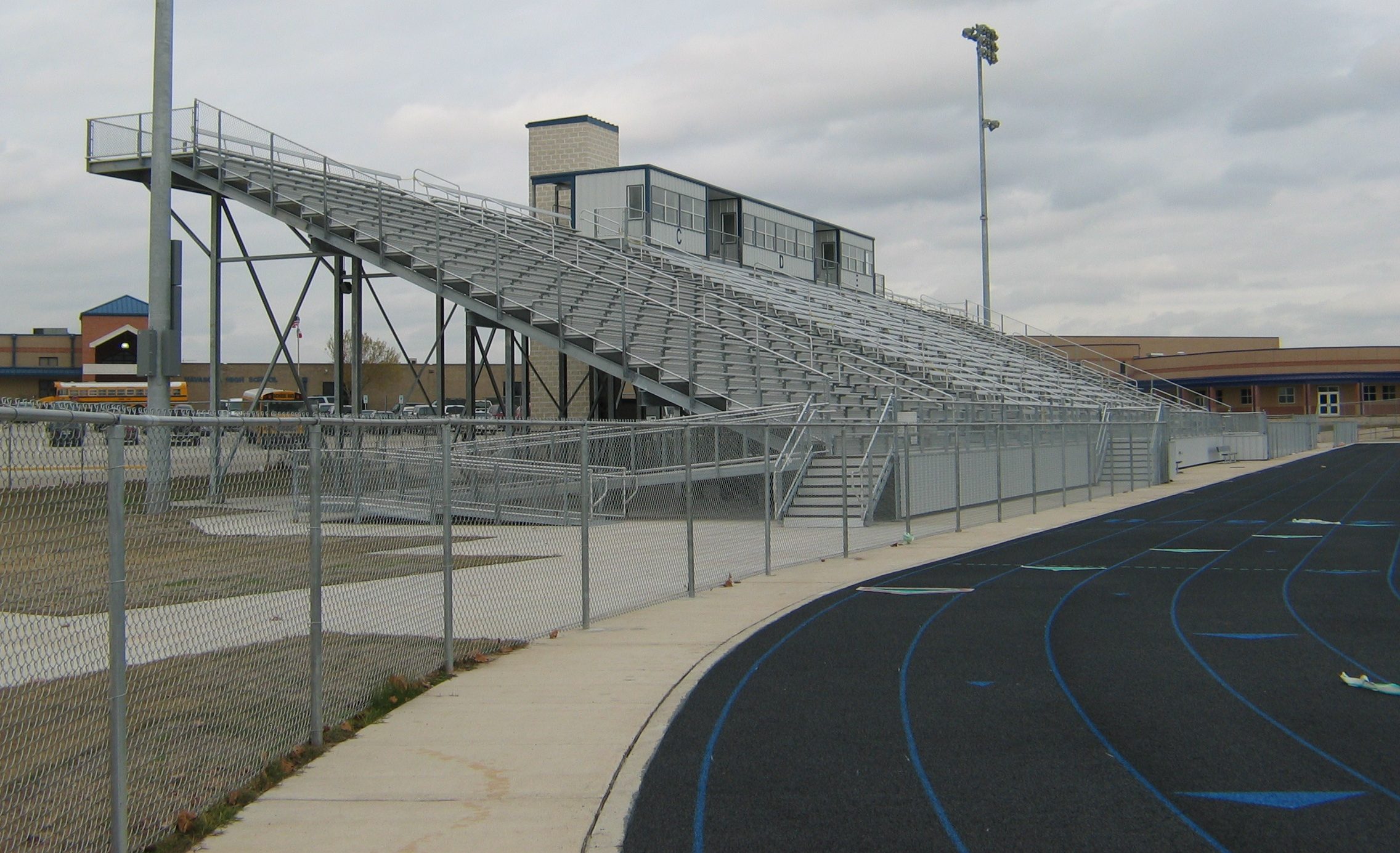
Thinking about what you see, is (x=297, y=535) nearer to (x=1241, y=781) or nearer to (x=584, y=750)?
(x=584, y=750)

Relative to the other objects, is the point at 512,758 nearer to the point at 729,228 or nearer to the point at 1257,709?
the point at 1257,709

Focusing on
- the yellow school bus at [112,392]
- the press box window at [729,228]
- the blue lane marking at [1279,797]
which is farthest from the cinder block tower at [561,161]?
the blue lane marking at [1279,797]

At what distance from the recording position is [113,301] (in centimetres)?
7812

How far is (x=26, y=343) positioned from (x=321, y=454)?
8510cm

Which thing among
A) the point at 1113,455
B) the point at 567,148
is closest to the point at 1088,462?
the point at 1113,455

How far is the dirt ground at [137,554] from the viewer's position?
180 inches

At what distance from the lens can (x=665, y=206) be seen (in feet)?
141

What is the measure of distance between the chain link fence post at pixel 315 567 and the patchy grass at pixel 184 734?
168mm

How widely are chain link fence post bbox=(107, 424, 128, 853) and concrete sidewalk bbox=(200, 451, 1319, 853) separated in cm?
55

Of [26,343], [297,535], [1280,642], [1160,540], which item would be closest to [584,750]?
[297,535]

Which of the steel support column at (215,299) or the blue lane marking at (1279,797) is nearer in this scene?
the blue lane marking at (1279,797)

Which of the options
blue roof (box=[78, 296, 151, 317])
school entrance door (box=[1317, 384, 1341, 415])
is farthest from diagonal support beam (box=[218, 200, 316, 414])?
school entrance door (box=[1317, 384, 1341, 415])

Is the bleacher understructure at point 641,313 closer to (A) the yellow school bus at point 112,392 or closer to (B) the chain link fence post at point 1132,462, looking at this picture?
(B) the chain link fence post at point 1132,462

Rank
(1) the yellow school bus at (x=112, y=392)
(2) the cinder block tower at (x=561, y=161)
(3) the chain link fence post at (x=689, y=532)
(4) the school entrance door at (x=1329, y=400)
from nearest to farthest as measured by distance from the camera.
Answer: (3) the chain link fence post at (x=689, y=532), (2) the cinder block tower at (x=561, y=161), (1) the yellow school bus at (x=112, y=392), (4) the school entrance door at (x=1329, y=400)
